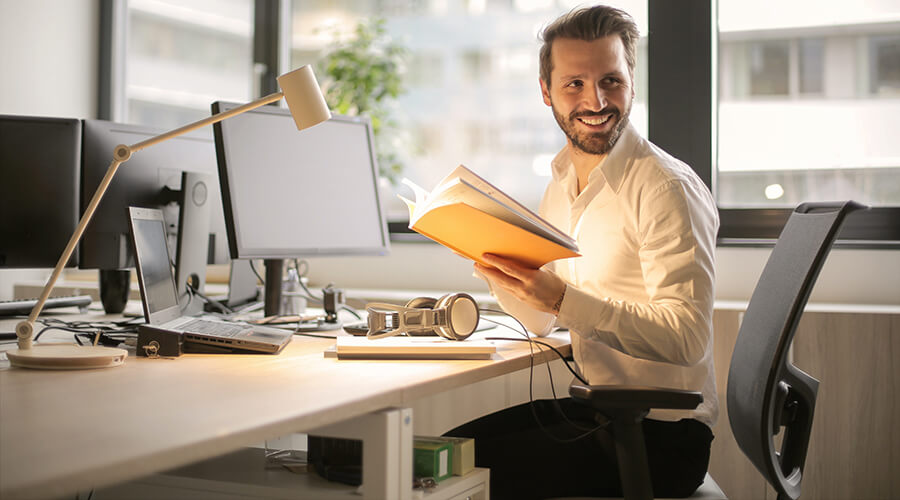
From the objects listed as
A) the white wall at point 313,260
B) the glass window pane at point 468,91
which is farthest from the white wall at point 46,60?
the glass window pane at point 468,91

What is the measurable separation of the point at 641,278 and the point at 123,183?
51.0 inches

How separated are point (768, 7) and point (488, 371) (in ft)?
6.58

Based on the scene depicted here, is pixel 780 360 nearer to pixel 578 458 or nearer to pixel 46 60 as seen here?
pixel 578 458

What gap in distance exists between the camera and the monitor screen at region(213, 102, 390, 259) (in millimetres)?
1832

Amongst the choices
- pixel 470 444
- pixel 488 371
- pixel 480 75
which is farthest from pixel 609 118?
pixel 480 75

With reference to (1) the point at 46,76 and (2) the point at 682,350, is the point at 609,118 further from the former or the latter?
(1) the point at 46,76

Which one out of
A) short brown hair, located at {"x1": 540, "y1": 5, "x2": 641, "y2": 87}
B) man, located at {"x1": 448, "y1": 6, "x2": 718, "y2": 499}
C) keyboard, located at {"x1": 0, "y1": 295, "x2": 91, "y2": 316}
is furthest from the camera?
keyboard, located at {"x1": 0, "y1": 295, "x2": 91, "y2": 316}

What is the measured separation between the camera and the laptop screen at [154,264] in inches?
61.7

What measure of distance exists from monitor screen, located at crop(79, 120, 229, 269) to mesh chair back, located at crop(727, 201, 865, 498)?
4.46 ft

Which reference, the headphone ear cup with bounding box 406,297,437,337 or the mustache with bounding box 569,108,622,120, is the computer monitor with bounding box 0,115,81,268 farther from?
the mustache with bounding box 569,108,622,120

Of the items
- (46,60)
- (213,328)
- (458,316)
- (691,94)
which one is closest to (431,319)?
(458,316)

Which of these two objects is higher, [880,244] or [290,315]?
[880,244]

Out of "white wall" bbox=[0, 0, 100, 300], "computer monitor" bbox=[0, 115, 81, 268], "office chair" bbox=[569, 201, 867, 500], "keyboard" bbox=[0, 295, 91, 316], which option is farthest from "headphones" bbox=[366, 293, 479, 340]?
"white wall" bbox=[0, 0, 100, 300]

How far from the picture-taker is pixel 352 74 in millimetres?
3262
